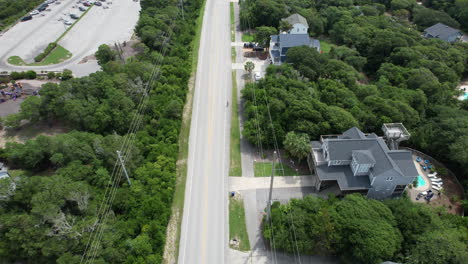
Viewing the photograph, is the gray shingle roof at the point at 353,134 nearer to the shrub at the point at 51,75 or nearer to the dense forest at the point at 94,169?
the dense forest at the point at 94,169

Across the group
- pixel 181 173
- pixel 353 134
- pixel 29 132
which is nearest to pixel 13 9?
pixel 29 132

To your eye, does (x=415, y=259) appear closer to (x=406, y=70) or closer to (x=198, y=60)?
(x=406, y=70)

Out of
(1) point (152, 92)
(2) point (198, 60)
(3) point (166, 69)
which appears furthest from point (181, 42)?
(1) point (152, 92)

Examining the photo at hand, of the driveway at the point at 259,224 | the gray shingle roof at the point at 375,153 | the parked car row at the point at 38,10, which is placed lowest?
the driveway at the point at 259,224

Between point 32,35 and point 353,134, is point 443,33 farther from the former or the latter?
point 32,35

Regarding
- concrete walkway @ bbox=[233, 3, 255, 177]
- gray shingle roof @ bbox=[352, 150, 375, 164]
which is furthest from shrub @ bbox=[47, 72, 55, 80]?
gray shingle roof @ bbox=[352, 150, 375, 164]

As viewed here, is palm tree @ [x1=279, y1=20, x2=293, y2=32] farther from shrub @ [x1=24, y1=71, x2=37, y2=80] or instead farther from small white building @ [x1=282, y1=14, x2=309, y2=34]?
shrub @ [x1=24, y1=71, x2=37, y2=80]

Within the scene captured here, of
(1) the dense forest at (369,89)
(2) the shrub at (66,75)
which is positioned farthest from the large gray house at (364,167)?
(2) the shrub at (66,75)
